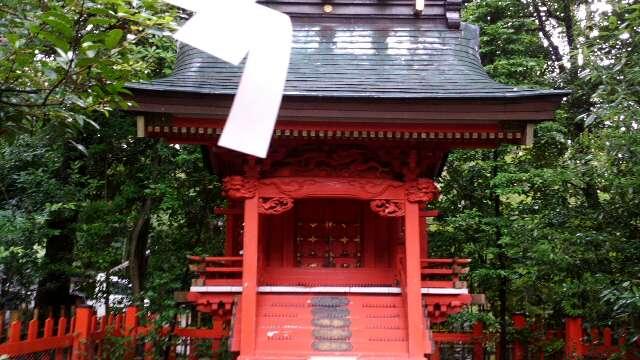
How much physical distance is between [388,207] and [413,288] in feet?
3.06

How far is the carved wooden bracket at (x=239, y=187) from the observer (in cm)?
605

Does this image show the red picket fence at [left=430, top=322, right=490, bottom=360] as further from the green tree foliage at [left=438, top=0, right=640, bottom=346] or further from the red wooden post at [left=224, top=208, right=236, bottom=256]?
the red wooden post at [left=224, top=208, right=236, bottom=256]

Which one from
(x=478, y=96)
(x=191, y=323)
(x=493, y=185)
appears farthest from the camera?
(x=191, y=323)

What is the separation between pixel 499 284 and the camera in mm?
9508

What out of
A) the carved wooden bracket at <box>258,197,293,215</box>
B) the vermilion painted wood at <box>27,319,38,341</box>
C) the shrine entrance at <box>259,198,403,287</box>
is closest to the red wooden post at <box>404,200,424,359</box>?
the shrine entrance at <box>259,198,403,287</box>

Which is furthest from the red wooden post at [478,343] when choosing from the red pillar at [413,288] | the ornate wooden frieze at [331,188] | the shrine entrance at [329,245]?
the ornate wooden frieze at [331,188]

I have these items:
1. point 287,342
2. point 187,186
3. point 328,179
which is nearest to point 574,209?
point 328,179

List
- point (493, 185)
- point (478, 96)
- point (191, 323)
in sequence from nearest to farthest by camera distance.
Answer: point (478, 96), point (493, 185), point (191, 323)

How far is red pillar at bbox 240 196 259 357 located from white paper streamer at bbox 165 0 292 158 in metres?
3.79

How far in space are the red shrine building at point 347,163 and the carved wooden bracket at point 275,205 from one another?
0.06 ft

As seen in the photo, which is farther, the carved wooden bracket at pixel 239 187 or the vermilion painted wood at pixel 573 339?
the vermilion painted wood at pixel 573 339

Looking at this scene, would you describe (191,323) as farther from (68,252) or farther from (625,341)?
(625,341)

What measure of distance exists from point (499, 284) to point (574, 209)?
7.39ft

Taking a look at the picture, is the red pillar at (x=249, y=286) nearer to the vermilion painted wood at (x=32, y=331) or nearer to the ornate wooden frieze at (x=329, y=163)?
the ornate wooden frieze at (x=329, y=163)
